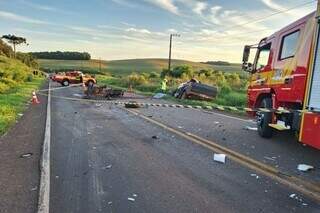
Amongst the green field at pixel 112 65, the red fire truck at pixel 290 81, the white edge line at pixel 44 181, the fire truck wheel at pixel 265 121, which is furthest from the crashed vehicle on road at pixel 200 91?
the green field at pixel 112 65

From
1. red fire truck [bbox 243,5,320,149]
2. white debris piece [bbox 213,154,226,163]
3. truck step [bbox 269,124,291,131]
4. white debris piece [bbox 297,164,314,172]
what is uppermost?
red fire truck [bbox 243,5,320,149]

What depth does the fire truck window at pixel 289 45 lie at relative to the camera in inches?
358

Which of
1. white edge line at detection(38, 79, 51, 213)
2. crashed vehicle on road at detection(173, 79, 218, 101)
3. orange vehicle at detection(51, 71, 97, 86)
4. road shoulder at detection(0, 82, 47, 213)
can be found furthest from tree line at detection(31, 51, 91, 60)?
white edge line at detection(38, 79, 51, 213)

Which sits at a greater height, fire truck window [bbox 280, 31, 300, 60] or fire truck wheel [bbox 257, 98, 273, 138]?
→ fire truck window [bbox 280, 31, 300, 60]

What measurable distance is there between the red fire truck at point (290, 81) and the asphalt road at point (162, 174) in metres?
0.61

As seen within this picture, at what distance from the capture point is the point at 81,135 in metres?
10.7

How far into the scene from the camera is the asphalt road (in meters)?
5.20

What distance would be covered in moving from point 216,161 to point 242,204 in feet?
7.85

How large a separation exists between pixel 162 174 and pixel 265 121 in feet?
14.5

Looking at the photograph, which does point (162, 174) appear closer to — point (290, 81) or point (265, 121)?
point (290, 81)

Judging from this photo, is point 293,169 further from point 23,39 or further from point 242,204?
point 23,39

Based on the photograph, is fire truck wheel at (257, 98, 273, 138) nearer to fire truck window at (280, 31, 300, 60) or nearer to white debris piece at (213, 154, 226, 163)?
fire truck window at (280, 31, 300, 60)

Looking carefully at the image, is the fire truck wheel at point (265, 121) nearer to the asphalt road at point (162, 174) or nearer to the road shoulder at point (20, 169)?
the asphalt road at point (162, 174)

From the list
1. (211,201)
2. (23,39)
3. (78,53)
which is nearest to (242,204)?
(211,201)
